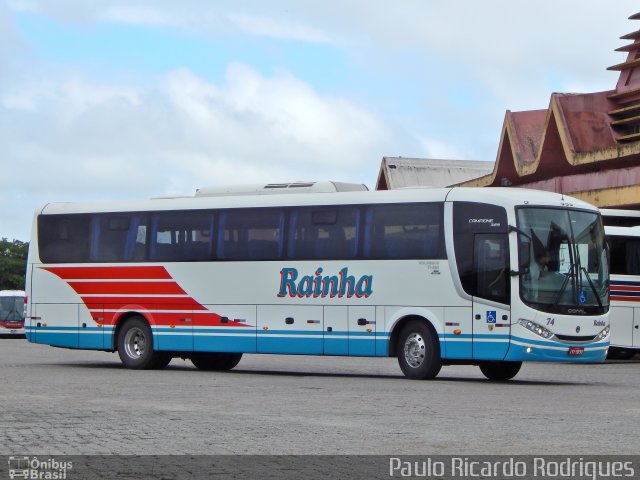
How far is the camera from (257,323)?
25203 mm

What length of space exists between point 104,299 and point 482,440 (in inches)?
616

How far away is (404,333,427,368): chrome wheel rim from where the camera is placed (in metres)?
22.9

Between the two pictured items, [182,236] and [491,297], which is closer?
[491,297]

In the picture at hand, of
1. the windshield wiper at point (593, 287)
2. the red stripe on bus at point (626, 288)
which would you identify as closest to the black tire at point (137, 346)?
the windshield wiper at point (593, 287)

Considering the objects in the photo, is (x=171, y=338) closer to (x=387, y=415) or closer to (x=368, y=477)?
(x=387, y=415)

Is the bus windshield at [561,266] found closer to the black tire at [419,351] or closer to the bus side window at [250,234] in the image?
the black tire at [419,351]

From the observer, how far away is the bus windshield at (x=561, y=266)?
22.1 m

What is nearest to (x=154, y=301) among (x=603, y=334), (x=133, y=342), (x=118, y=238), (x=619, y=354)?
(x=133, y=342)

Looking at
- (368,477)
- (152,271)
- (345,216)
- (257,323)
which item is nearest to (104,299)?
(152,271)

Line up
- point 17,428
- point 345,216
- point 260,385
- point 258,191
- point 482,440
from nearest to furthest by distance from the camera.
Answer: point 482,440, point 17,428, point 260,385, point 345,216, point 258,191

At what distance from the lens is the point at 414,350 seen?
23078mm

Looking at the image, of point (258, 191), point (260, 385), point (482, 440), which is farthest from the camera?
point (258, 191)

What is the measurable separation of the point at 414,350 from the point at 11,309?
46129 millimetres

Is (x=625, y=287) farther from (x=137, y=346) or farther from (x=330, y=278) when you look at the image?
(x=137, y=346)
